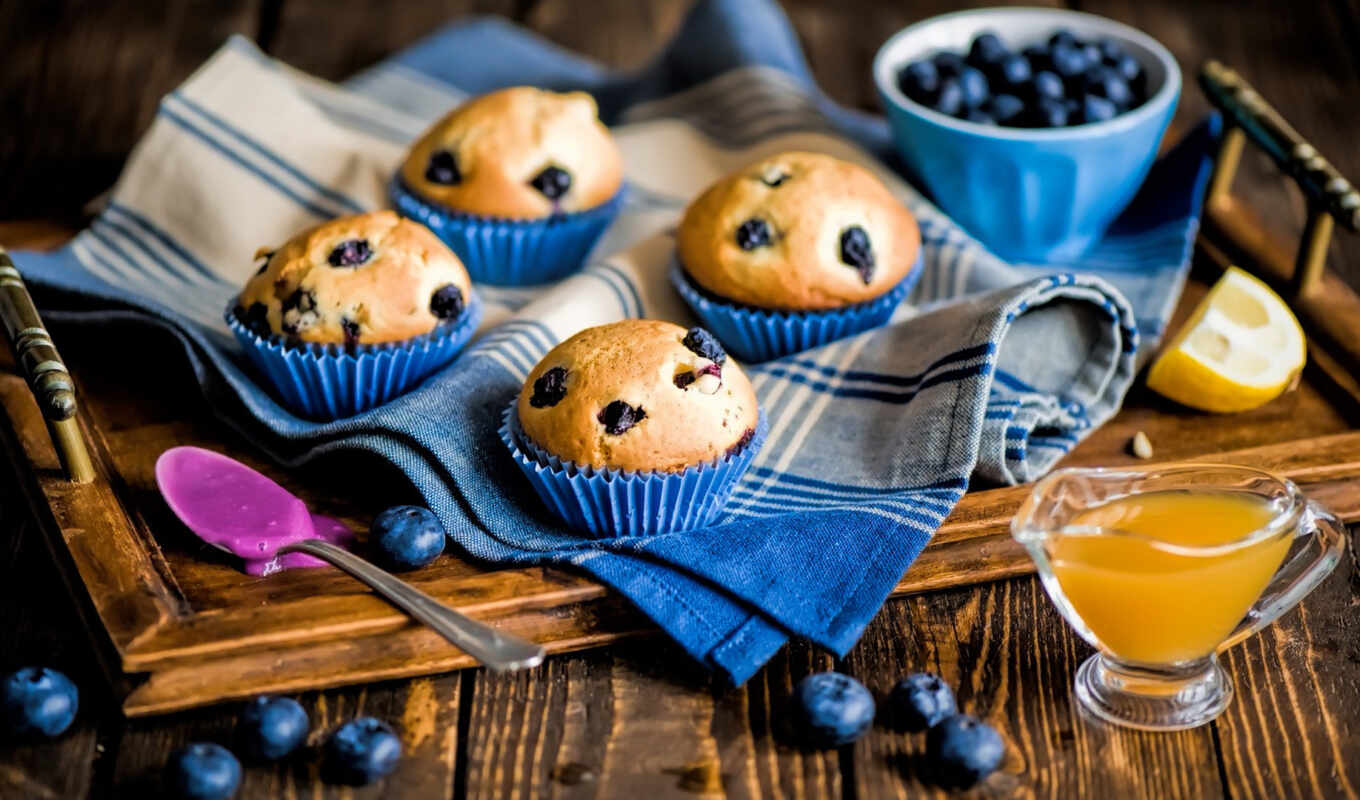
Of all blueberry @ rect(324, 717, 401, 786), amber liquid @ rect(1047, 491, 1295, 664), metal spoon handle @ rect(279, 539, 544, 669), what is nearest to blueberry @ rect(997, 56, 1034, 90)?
amber liquid @ rect(1047, 491, 1295, 664)

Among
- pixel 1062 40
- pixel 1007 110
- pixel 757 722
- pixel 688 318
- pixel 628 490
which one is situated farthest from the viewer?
pixel 1062 40

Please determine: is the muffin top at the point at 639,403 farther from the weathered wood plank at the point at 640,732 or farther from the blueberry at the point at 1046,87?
the blueberry at the point at 1046,87

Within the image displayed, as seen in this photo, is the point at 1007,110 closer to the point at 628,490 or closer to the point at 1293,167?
the point at 1293,167

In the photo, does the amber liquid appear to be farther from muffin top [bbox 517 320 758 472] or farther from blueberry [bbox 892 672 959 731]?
muffin top [bbox 517 320 758 472]

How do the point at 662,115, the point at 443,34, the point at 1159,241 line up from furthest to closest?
1. the point at 443,34
2. the point at 662,115
3. the point at 1159,241

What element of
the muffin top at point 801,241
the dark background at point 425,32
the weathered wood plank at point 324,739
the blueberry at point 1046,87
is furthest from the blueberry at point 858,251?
the dark background at point 425,32

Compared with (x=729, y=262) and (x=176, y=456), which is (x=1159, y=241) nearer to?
(x=729, y=262)

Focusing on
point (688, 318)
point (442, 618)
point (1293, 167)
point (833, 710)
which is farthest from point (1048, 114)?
point (442, 618)

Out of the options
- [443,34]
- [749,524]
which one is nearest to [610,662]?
[749,524]
